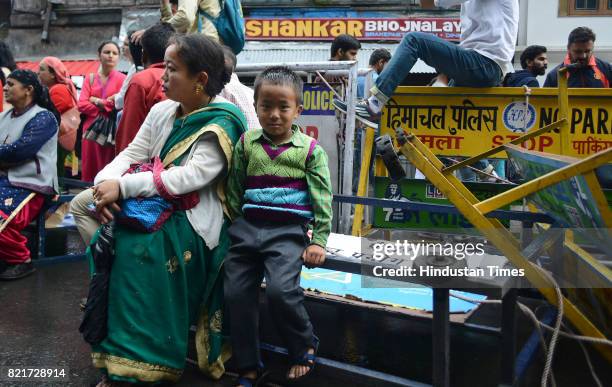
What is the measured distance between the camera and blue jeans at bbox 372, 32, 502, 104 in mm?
3943

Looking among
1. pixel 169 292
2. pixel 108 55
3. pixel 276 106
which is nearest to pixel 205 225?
pixel 169 292

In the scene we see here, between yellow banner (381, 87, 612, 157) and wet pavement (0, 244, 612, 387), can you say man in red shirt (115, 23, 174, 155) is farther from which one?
yellow banner (381, 87, 612, 157)

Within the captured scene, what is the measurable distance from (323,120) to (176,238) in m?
2.71

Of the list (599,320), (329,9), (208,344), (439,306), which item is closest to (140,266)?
(208,344)

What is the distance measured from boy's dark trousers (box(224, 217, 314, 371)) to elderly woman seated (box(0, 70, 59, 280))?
2541mm

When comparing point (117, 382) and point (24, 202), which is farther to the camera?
point (24, 202)

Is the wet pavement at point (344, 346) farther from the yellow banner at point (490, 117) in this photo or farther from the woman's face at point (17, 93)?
the woman's face at point (17, 93)

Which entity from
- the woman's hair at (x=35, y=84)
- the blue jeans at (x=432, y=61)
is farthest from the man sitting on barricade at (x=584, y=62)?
the woman's hair at (x=35, y=84)

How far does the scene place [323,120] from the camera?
5.05m

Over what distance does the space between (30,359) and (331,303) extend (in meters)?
1.66

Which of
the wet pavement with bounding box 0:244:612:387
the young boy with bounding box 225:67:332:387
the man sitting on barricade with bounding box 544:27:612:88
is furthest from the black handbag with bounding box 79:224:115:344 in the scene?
the man sitting on barricade with bounding box 544:27:612:88

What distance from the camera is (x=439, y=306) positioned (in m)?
2.24

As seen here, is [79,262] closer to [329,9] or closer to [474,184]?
[474,184]

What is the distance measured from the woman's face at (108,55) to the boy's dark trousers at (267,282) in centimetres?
383
